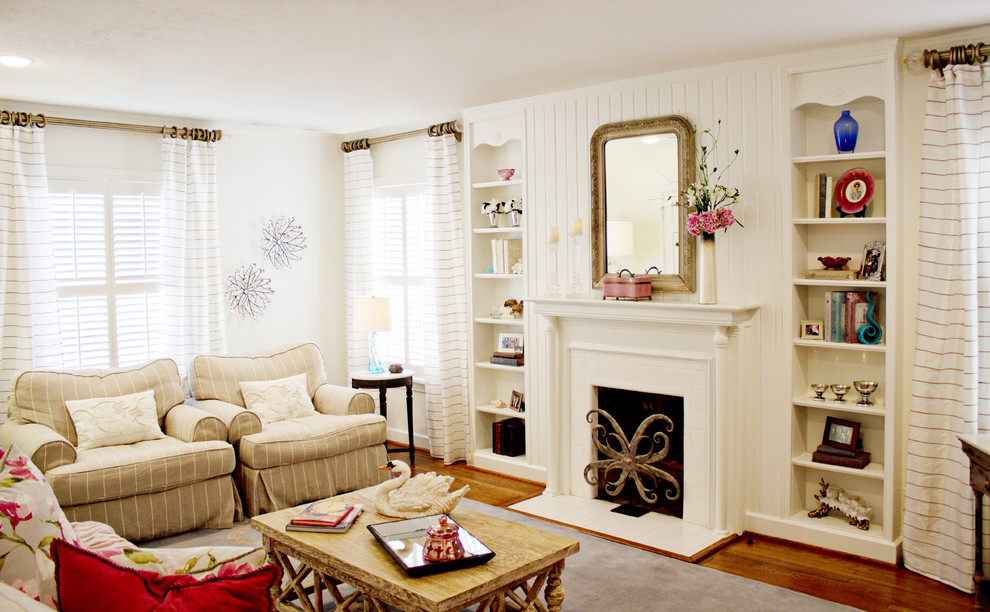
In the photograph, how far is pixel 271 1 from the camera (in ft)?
9.68

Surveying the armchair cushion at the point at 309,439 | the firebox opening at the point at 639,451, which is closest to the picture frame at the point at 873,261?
the firebox opening at the point at 639,451

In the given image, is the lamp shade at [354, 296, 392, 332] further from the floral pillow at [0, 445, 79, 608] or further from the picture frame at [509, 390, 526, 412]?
the floral pillow at [0, 445, 79, 608]

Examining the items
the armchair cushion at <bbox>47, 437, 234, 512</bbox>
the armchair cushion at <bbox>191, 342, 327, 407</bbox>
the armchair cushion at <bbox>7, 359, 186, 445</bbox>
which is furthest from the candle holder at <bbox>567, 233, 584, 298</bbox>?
the armchair cushion at <bbox>7, 359, 186, 445</bbox>

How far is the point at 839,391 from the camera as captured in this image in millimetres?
3990

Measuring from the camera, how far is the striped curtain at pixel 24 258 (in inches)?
188

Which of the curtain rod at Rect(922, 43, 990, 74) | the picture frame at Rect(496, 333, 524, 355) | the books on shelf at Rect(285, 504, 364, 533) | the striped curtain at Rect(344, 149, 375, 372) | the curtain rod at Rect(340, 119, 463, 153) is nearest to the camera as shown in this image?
the books on shelf at Rect(285, 504, 364, 533)

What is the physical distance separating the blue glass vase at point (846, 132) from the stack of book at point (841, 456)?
5.08ft

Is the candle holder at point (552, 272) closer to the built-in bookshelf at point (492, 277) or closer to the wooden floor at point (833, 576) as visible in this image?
the built-in bookshelf at point (492, 277)

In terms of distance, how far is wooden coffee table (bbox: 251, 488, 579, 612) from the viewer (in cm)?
262

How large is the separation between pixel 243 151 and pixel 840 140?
14.2 ft

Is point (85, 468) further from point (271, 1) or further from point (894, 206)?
point (894, 206)

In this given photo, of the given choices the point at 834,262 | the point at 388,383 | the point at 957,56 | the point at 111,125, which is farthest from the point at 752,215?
the point at 111,125

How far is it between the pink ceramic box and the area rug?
1406 millimetres

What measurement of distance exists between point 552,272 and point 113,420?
284 centimetres
